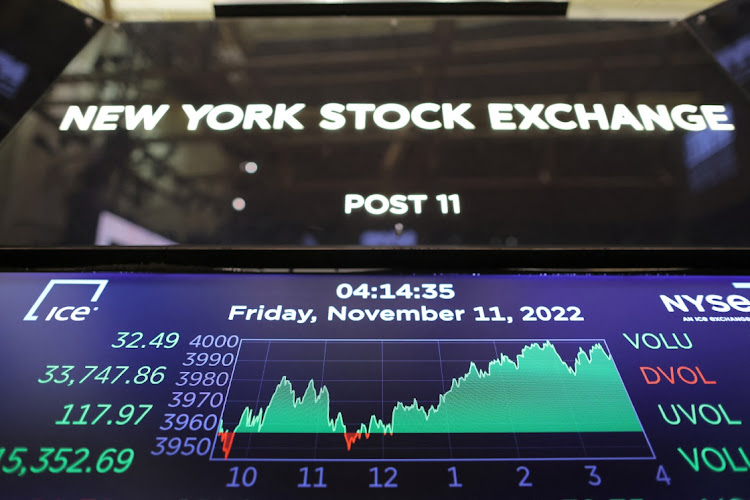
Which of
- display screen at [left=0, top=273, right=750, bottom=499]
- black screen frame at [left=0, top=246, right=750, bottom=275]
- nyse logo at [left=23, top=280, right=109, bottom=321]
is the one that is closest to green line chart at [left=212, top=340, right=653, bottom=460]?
display screen at [left=0, top=273, right=750, bottom=499]

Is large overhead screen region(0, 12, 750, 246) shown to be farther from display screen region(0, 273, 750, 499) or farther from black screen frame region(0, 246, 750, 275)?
display screen region(0, 273, 750, 499)

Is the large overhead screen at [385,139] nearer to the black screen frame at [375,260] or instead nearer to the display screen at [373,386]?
the black screen frame at [375,260]

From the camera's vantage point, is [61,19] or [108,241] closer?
[108,241]

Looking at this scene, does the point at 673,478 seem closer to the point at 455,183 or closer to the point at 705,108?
the point at 455,183

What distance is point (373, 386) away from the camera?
4.46ft

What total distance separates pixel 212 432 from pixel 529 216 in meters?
1.11

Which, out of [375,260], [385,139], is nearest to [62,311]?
[375,260]

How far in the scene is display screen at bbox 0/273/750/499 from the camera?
1195 millimetres

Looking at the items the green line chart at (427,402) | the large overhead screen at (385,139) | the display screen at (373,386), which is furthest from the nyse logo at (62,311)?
the green line chart at (427,402)

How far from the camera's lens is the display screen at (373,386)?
120 cm

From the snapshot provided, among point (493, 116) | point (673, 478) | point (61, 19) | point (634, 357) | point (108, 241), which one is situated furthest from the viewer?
point (61, 19)

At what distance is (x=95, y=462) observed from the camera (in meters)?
1.21

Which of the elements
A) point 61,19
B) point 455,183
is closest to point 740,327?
point 455,183

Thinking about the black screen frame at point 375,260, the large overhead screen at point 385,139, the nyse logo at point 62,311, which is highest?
the large overhead screen at point 385,139
